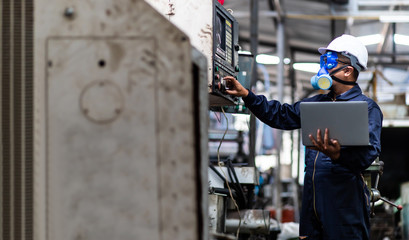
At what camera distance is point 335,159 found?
3.36 metres

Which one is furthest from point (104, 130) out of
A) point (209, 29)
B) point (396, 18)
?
point (396, 18)

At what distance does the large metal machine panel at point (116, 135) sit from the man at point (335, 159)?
4.38 ft

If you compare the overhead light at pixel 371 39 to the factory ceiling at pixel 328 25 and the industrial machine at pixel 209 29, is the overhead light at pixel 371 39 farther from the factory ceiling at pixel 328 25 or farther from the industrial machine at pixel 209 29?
the industrial machine at pixel 209 29

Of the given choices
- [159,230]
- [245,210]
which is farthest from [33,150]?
[245,210]

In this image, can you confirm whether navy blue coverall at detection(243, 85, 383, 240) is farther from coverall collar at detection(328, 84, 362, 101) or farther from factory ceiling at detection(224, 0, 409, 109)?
factory ceiling at detection(224, 0, 409, 109)

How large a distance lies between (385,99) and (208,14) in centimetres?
526

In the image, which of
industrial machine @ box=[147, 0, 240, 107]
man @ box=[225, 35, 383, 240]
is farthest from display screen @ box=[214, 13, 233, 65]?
man @ box=[225, 35, 383, 240]

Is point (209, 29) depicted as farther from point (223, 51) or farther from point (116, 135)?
point (116, 135)

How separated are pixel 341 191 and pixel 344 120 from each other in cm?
51

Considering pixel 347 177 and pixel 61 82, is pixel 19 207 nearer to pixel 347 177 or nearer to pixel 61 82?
pixel 61 82

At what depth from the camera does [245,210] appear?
485 cm

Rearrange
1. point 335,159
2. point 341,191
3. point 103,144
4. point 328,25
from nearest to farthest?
point 103,144 → point 335,159 → point 341,191 → point 328,25

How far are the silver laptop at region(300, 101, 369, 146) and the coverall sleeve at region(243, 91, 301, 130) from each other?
636 millimetres

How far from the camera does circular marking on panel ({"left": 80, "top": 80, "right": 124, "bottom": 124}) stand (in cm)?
211
